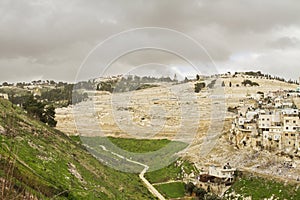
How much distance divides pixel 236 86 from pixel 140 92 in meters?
23.1

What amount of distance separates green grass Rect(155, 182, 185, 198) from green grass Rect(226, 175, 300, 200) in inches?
150

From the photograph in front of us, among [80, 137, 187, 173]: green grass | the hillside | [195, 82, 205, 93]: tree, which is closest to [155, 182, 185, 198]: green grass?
[80, 137, 187, 173]: green grass

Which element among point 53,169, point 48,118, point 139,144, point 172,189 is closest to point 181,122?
point 139,144

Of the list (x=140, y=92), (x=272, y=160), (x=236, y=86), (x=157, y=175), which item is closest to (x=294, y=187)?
(x=272, y=160)

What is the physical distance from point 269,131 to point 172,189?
42.3ft

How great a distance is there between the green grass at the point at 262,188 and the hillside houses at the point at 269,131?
6924mm

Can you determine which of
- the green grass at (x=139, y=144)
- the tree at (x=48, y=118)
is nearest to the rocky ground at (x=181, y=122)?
the green grass at (x=139, y=144)

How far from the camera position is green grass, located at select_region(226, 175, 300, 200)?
91.8 ft

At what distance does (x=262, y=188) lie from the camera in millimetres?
29750

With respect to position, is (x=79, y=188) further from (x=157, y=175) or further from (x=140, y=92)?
(x=140, y=92)

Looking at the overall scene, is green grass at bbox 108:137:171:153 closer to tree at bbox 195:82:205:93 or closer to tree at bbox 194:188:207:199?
tree at bbox 194:188:207:199

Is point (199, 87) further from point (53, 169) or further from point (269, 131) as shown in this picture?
point (53, 169)

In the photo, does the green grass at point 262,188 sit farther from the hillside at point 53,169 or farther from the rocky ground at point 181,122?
the hillside at point 53,169

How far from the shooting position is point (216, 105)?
6253 centimetres
